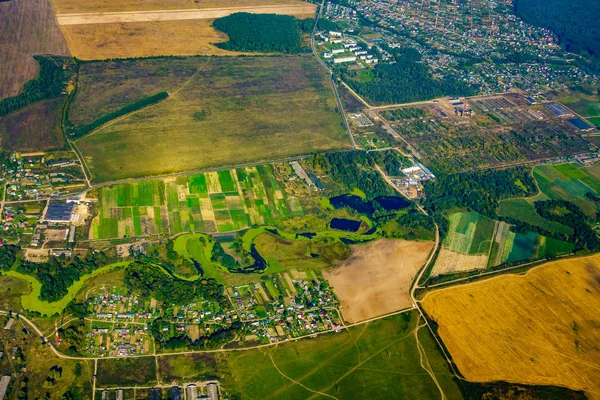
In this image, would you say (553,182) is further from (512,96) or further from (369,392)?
(369,392)

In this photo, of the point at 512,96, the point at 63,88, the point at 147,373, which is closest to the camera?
the point at 147,373

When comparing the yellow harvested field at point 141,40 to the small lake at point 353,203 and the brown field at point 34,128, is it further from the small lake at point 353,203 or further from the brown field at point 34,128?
the small lake at point 353,203

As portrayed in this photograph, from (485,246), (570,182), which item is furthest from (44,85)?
(570,182)

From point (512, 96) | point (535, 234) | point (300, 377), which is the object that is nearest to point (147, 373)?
point (300, 377)

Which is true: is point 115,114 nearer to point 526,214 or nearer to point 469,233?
point 469,233

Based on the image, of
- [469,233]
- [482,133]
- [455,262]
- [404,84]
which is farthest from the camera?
[404,84]

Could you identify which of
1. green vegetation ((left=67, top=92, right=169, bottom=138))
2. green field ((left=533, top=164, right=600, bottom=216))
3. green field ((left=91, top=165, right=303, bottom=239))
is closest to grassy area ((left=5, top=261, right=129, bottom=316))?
green field ((left=91, top=165, right=303, bottom=239))

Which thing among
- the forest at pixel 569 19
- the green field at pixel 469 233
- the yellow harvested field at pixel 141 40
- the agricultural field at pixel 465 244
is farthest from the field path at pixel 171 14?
the agricultural field at pixel 465 244
